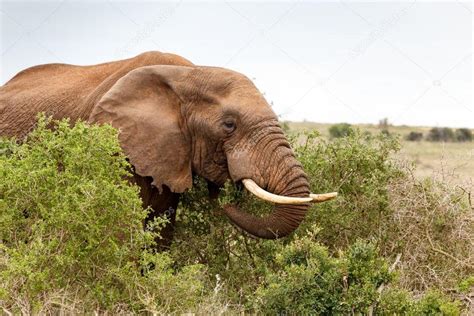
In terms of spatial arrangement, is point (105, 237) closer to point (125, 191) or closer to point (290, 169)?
point (125, 191)

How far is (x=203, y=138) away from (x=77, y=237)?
196 centimetres

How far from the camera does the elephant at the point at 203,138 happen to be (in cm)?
797

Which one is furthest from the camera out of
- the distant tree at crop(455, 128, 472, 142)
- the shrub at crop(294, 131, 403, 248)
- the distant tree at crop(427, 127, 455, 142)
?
the distant tree at crop(455, 128, 472, 142)

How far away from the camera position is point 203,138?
8.55 metres

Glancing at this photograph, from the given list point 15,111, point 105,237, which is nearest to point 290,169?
point 105,237

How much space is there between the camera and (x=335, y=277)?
7.13 m

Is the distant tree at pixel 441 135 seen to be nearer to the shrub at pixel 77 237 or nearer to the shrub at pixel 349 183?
the shrub at pixel 349 183

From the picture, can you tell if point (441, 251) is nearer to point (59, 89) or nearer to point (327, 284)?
point (327, 284)

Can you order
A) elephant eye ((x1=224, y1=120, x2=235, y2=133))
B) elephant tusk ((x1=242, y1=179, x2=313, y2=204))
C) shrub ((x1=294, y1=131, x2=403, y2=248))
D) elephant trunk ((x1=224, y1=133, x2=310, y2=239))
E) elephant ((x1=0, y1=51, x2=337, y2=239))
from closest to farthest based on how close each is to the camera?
elephant tusk ((x1=242, y1=179, x2=313, y2=204)) < elephant trunk ((x1=224, y1=133, x2=310, y2=239)) < elephant ((x1=0, y1=51, x2=337, y2=239)) < elephant eye ((x1=224, y1=120, x2=235, y2=133)) < shrub ((x1=294, y1=131, x2=403, y2=248))

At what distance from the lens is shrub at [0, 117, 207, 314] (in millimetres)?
6805

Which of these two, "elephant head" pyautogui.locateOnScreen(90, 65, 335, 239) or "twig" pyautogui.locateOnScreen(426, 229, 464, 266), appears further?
"twig" pyautogui.locateOnScreen(426, 229, 464, 266)

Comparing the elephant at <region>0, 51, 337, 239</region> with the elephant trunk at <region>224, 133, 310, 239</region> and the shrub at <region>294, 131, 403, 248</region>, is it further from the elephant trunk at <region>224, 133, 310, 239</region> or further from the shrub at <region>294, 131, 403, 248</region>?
the shrub at <region>294, 131, 403, 248</region>

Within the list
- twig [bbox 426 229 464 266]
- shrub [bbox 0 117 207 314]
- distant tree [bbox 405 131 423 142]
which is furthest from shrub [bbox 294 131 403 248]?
distant tree [bbox 405 131 423 142]

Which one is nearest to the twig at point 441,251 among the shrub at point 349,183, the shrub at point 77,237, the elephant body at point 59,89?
the shrub at point 349,183
